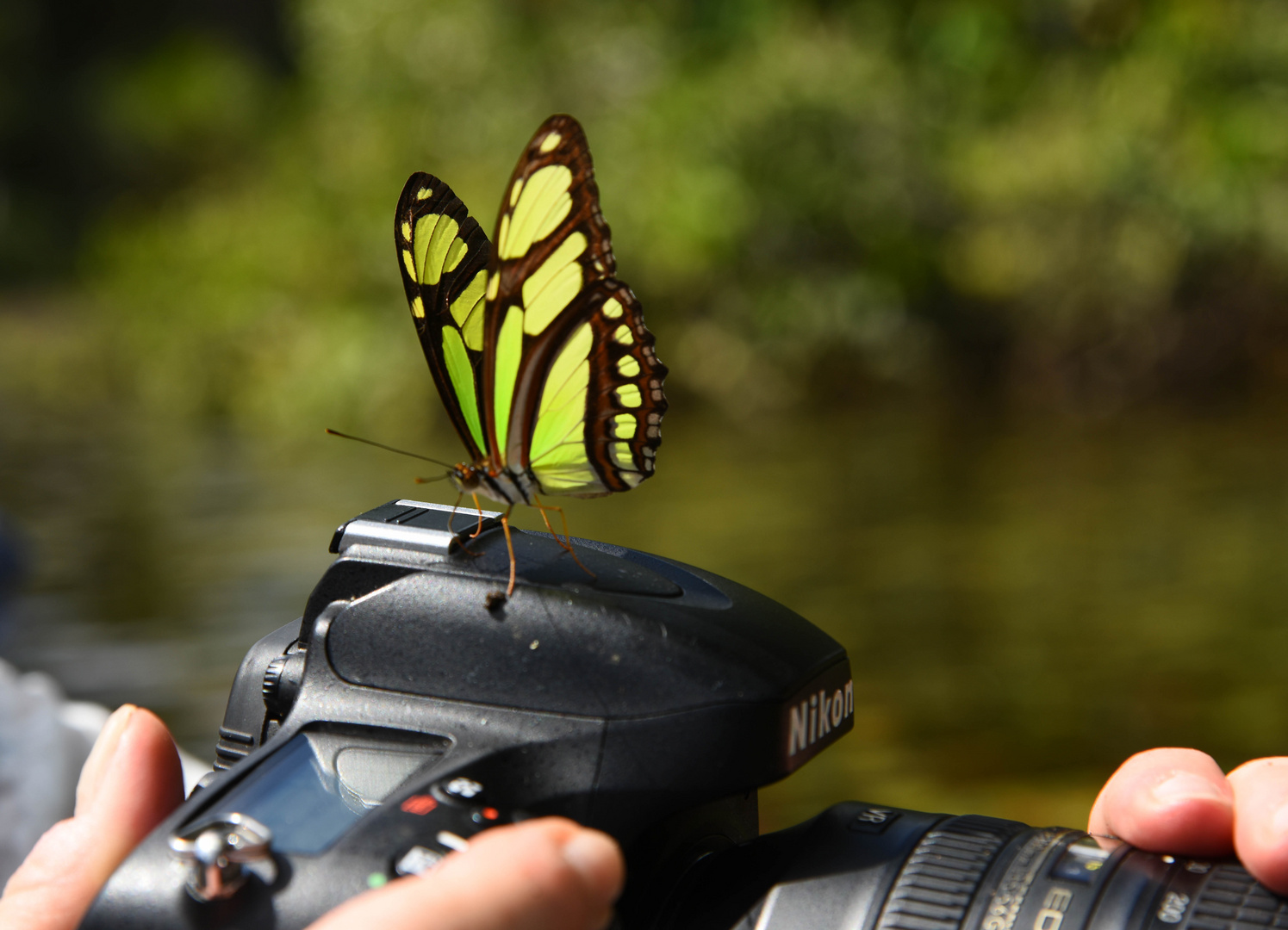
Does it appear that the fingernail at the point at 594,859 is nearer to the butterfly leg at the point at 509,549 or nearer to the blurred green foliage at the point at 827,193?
the butterfly leg at the point at 509,549

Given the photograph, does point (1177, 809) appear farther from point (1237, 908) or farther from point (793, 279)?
point (793, 279)

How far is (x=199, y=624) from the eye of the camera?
3.36 m

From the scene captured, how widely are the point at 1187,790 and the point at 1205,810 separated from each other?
1cm

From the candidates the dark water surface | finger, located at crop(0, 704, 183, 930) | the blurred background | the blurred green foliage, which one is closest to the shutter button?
finger, located at crop(0, 704, 183, 930)

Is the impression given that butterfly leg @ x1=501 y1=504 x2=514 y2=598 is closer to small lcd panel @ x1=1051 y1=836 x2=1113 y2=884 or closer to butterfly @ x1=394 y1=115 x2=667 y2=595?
butterfly @ x1=394 y1=115 x2=667 y2=595

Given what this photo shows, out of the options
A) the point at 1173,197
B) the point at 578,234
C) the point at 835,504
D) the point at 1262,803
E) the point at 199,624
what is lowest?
the point at 199,624

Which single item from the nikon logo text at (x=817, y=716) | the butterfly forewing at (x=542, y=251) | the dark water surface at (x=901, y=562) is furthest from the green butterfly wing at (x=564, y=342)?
the dark water surface at (x=901, y=562)

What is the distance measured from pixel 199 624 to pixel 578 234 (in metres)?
2.86

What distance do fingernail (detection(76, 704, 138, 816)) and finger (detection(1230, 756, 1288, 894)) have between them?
23.5 inches

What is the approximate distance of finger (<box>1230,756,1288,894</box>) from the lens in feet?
2.11

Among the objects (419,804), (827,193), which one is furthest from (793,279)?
(419,804)

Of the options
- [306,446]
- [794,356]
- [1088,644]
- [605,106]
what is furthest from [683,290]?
[1088,644]

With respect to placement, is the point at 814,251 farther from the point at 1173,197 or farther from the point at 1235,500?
the point at 1235,500

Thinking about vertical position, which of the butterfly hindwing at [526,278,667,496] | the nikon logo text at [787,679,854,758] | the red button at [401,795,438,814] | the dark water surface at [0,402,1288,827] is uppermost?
the butterfly hindwing at [526,278,667,496]
